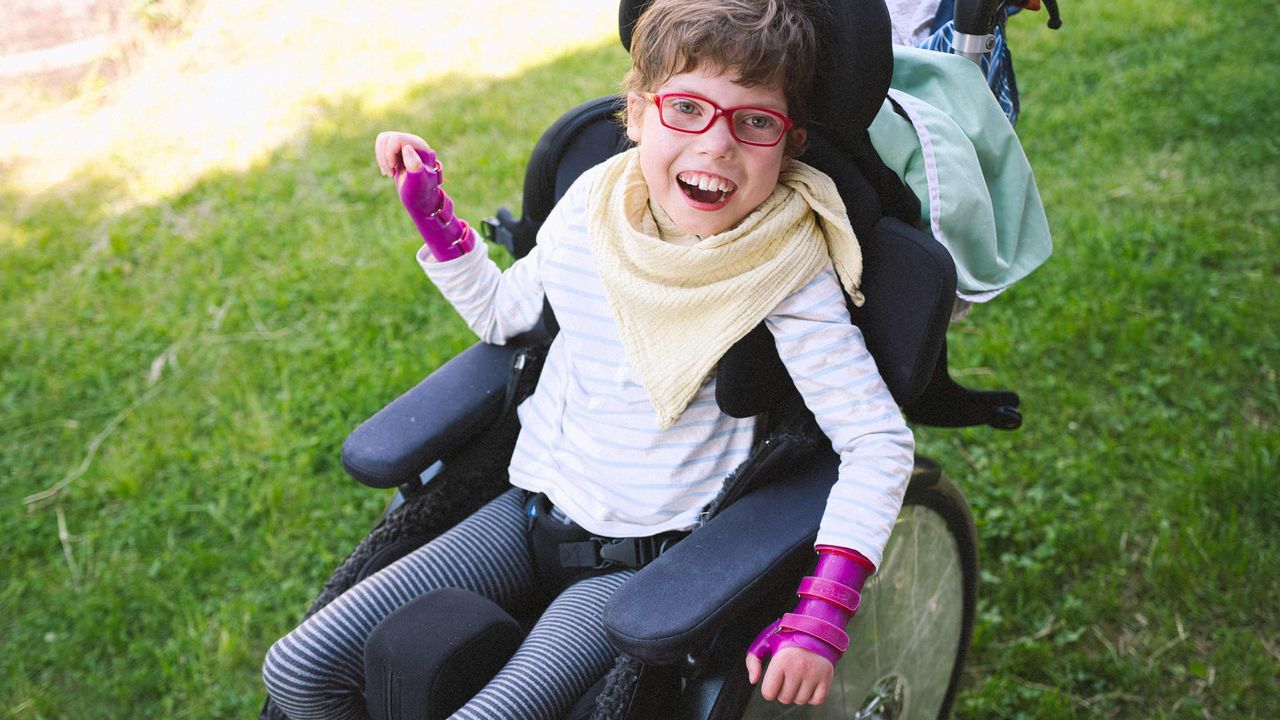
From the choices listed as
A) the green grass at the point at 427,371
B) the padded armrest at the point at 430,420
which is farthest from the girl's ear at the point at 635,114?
the green grass at the point at 427,371

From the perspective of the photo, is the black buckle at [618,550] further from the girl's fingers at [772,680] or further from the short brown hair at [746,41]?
the short brown hair at [746,41]

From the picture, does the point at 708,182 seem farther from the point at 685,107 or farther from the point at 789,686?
the point at 789,686

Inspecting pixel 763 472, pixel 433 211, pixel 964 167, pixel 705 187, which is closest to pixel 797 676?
pixel 763 472

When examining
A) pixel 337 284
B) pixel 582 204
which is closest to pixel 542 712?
pixel 582 204

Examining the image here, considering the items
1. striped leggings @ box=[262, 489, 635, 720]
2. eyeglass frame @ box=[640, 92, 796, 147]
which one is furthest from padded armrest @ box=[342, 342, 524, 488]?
eyeglass frame @ box=[640, 92, 796, 147]

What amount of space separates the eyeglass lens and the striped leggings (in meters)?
0.76

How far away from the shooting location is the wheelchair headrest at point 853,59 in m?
1.45

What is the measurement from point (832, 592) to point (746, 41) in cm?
80

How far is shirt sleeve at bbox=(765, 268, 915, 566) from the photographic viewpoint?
1.46 meters

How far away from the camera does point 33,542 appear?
2.88 m

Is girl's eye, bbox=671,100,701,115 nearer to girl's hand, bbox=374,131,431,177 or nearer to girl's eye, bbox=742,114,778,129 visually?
Result: girl's eye, bbox=742,114,778,129

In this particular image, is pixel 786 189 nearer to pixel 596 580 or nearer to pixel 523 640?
pixel 596 580

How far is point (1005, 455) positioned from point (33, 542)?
274cm

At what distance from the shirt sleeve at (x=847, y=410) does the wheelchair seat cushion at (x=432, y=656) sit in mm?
556
